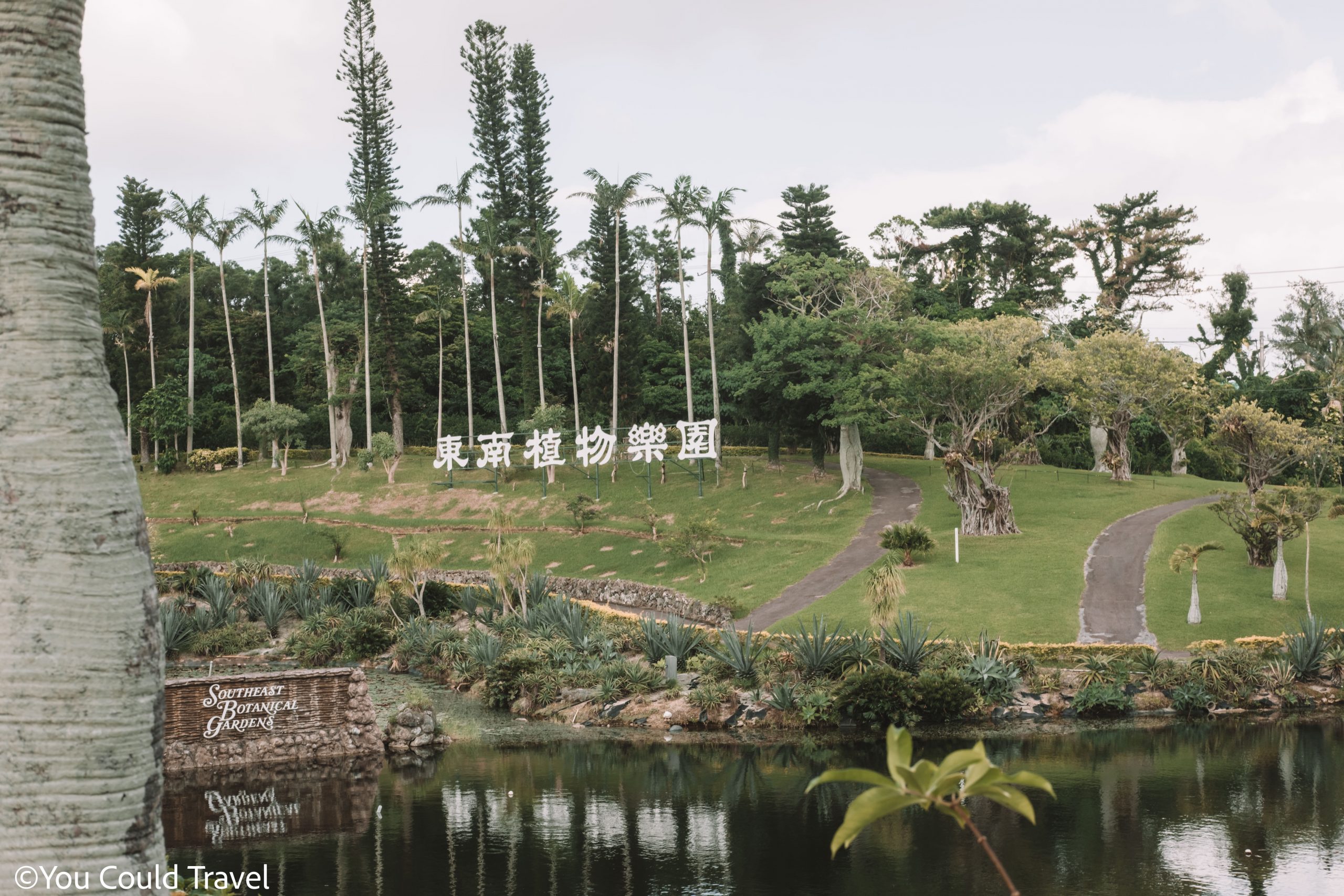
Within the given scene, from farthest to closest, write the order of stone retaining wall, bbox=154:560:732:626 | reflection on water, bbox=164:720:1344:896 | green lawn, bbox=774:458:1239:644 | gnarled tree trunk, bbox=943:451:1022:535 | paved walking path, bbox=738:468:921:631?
gnarled tree trunk, bbox=943:451:1022:535 → stone retaining wall, bbox=154:560:732:626 → paved walking path, bbox=738:468:921:631 → green lawn, bbox=774:458:1239:644 → reflection on water, bbox=164:720:1344:896

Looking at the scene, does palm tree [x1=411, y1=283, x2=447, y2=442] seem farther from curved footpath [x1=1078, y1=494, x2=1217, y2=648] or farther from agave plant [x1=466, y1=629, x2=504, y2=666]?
curved footpath [x1=1078, y1=494, x2=1217, y2=648]

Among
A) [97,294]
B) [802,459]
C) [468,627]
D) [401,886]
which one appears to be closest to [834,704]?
[401,886]

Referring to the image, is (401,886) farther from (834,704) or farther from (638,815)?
(834,704)

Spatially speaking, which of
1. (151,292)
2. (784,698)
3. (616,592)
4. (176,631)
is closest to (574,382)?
(616,592)

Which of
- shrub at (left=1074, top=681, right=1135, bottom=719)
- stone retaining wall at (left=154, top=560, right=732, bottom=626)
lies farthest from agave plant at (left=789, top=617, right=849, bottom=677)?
stone retaining wall at (left=154, top=560, right=732, bottom=626)

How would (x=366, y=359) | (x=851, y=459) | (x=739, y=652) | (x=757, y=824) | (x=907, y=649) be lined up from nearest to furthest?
(x=757, y=824)
(x=907, y=649)
(x=739, y=652)
(x=851, y=459)
(x=366, y=359)

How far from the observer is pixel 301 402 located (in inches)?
2400

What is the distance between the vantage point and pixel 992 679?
1911 cm

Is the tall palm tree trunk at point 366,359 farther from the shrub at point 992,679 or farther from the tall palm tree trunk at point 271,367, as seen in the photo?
the shrub at point 992,679

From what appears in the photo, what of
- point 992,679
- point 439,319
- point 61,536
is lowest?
point 992,679

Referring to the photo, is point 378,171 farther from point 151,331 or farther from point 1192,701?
point 1192,701

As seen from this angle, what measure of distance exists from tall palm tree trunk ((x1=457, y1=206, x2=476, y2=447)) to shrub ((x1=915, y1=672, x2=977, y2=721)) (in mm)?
32733

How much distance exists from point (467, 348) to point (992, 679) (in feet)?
123

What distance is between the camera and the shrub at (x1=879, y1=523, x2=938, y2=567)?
29312 millimetres
